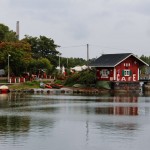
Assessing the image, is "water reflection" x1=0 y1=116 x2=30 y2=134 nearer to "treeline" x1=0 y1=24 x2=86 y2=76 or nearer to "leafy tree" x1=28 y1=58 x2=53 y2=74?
"treeline" x1=0 y1=24 x2=86 y2=76

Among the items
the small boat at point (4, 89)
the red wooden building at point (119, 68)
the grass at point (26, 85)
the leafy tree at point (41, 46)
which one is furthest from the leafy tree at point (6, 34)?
the small boat at point (4, 89)

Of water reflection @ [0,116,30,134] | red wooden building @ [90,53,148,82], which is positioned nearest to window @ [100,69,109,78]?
red wooden building @ [90,53,148,82]

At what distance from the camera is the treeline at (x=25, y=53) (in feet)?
248

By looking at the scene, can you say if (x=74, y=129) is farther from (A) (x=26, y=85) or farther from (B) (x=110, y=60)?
(B) (x=110, y=60)

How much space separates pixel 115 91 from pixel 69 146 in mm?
51504

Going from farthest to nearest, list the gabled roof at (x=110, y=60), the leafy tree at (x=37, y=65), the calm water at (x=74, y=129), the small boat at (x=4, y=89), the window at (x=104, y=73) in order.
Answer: the leafy tree at (x=37, y=65), the window at (x=104, y=73), the gabled roof at (x=110, y=60), the small boat at (x=4, y=89), the calm water at (x=74, y=129)

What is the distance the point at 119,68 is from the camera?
7544 centimetres

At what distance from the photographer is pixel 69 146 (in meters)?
22.2

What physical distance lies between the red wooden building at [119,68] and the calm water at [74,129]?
34.6 meters

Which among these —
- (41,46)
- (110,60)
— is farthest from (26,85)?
(41,46)

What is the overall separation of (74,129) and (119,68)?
1909 inches

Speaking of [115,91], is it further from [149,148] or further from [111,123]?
[149,148]

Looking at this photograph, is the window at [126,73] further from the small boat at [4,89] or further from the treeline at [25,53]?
the small boat at [4,89]

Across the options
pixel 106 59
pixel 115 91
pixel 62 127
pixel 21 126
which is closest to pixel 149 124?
pixel 62 127
